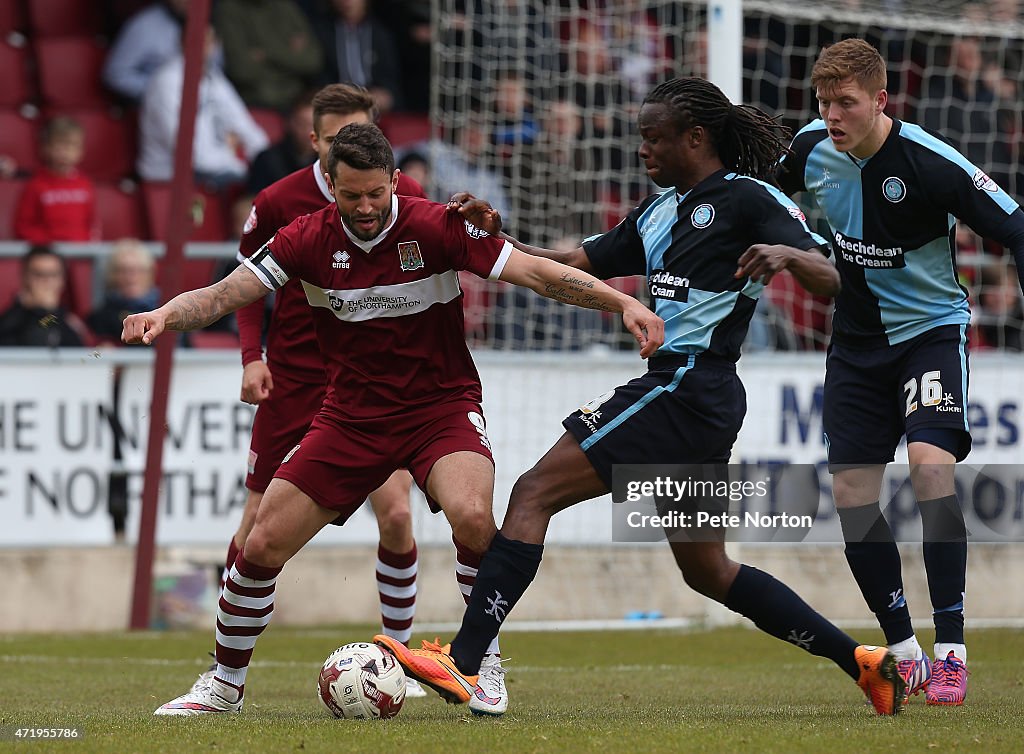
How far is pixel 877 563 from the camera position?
629 centimetres

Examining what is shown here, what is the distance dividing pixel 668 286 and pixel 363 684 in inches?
72.0

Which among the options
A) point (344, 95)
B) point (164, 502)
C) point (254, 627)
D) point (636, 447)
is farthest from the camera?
point (164, 502)

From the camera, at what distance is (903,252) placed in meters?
6.33

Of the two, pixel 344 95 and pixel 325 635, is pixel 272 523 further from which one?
pixel 325 635

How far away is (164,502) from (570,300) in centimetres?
576

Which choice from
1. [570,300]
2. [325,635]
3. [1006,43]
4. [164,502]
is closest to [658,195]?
[570,300]

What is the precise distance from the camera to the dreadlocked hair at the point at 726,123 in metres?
5.76

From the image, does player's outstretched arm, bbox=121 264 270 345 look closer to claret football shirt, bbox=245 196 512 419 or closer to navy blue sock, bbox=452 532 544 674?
claret football shirt, bbox=245 196 512 419

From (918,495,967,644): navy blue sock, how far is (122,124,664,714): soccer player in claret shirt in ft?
5.50

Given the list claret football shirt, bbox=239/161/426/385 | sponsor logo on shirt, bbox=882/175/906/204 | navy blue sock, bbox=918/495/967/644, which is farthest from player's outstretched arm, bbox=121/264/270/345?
navy blue sock, bbox=918/495/967/644

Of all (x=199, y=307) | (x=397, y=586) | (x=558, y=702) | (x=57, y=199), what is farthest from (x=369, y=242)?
(x=57, y=199)

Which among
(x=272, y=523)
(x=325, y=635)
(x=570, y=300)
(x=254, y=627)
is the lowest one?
(x=325, y=635)

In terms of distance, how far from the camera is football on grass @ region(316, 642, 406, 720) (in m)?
5.47

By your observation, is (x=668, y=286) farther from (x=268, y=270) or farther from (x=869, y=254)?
(x=268, y=270)
